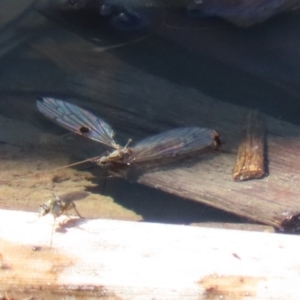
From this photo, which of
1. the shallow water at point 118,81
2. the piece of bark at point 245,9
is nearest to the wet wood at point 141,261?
the shallow water at point 118,81

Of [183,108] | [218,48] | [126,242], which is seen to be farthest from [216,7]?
[126,242]

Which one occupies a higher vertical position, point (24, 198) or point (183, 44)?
point (183, 44)

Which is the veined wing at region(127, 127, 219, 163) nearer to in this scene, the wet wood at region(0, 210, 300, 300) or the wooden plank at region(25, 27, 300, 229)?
the wooden plank at region(25, 27, 300, 229)

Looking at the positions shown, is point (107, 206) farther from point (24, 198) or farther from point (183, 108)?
point (183, 108)

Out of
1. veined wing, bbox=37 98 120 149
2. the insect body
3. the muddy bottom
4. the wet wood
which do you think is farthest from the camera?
veined wing, bbox=37 98 120 149

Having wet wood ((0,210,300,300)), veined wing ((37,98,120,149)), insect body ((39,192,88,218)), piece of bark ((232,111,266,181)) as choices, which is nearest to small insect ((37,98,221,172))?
veined wing ((37,98,120,149))

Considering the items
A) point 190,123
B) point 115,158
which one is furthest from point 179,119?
point 115,158
